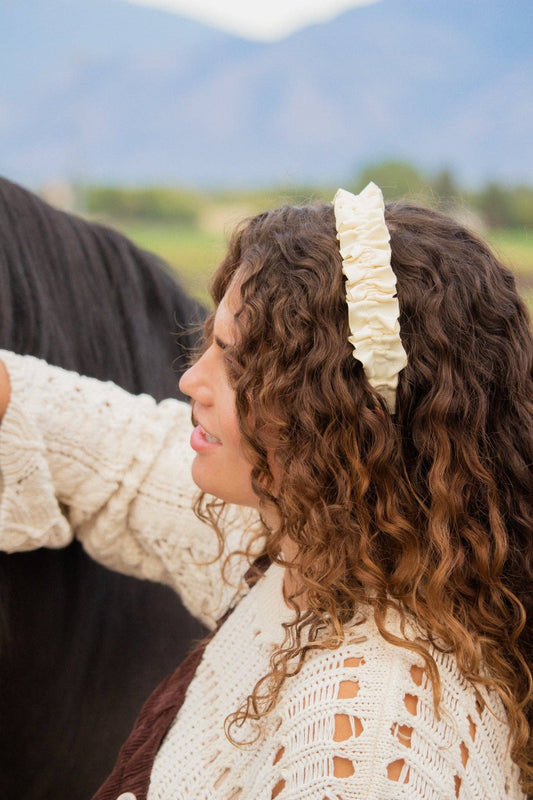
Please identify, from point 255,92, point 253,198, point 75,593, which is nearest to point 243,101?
point 255,92

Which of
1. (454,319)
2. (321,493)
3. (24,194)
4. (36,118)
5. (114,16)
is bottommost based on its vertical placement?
(321,493)

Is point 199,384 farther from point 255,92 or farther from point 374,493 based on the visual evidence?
point 255,92

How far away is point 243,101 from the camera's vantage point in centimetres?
615

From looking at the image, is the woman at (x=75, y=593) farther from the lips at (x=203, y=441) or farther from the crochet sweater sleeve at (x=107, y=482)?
the lips at (x=203, y=441)

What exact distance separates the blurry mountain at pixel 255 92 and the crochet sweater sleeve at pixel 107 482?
2601 millimetres

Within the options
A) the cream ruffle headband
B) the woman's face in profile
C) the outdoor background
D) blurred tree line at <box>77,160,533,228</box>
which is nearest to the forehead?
the woman's face in profile

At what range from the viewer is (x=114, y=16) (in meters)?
5.33

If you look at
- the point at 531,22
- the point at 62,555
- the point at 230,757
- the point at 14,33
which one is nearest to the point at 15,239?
the point at 62,555

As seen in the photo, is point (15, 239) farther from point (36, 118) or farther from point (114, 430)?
point (36, 118)

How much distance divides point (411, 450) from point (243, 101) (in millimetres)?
6058

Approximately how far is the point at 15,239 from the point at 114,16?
517 centimetres

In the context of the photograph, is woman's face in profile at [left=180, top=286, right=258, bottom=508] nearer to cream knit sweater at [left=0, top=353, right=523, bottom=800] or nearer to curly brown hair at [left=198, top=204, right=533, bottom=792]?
curly brown hair at [left=198, top=204, right=533, bottom=792]

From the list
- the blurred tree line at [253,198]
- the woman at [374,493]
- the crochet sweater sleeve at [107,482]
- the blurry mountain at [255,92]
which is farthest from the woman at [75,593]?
the blurry mountain at [255,92]

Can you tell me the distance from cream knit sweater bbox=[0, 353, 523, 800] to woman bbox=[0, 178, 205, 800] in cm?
9
